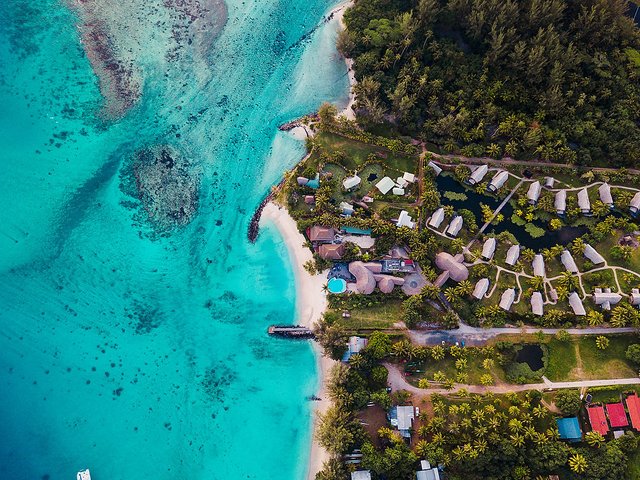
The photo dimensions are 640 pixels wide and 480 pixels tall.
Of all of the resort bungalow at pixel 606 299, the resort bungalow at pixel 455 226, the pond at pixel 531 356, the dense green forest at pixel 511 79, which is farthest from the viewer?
the dense green forest at pixel 511 79

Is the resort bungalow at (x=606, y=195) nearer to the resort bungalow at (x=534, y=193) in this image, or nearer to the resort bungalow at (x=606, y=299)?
the resort bungalow at (x=534, y=193)

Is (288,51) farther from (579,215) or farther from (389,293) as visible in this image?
(579,215)

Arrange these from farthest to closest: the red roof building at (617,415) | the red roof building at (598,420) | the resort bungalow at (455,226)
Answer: the resort bungalow at (455,226)
the red roof building at (617,415)
the red roof building at (598,420)

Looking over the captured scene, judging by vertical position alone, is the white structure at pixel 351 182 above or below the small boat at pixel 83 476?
above

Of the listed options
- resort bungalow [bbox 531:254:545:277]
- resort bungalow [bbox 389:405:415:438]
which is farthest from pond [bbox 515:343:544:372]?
resort bungalow [bbox 389:405:415:438]

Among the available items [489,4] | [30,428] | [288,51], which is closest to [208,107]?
[288,51]

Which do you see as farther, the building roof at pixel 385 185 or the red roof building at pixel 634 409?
the building roof at pixel 385 185

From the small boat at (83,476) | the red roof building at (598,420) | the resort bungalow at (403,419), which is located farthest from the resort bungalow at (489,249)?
the small boat at (83,476)

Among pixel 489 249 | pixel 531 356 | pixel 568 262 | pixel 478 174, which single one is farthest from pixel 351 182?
pixel 531 356
